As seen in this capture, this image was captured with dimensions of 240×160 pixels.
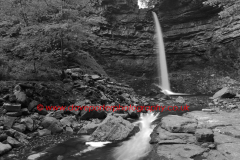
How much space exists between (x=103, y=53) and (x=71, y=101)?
18189mm

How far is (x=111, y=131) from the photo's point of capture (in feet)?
20.0

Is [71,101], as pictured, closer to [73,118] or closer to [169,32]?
[73,118]

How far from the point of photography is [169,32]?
93.1ft

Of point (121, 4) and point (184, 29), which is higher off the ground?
point (121, 4)

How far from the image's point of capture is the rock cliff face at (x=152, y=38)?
25531mm

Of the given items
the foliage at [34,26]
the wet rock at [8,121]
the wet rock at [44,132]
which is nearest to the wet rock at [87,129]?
the wet rock at [44,132]

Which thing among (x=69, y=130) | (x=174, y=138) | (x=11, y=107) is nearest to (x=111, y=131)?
(x=69, y=130)

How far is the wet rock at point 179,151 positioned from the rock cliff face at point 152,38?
19.6 meters

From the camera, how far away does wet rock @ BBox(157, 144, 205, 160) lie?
13.7 ft

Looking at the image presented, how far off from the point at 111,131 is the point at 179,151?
2.52m

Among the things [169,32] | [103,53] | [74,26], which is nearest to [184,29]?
[169,32]

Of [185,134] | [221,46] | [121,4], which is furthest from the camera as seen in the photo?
[121,4]

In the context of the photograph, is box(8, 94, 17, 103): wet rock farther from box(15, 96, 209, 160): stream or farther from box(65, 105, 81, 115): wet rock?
box(15, 96, 209, 160): stream

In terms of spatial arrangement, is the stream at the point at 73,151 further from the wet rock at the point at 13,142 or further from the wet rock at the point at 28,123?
→ the wet rock at the point at 28,123
